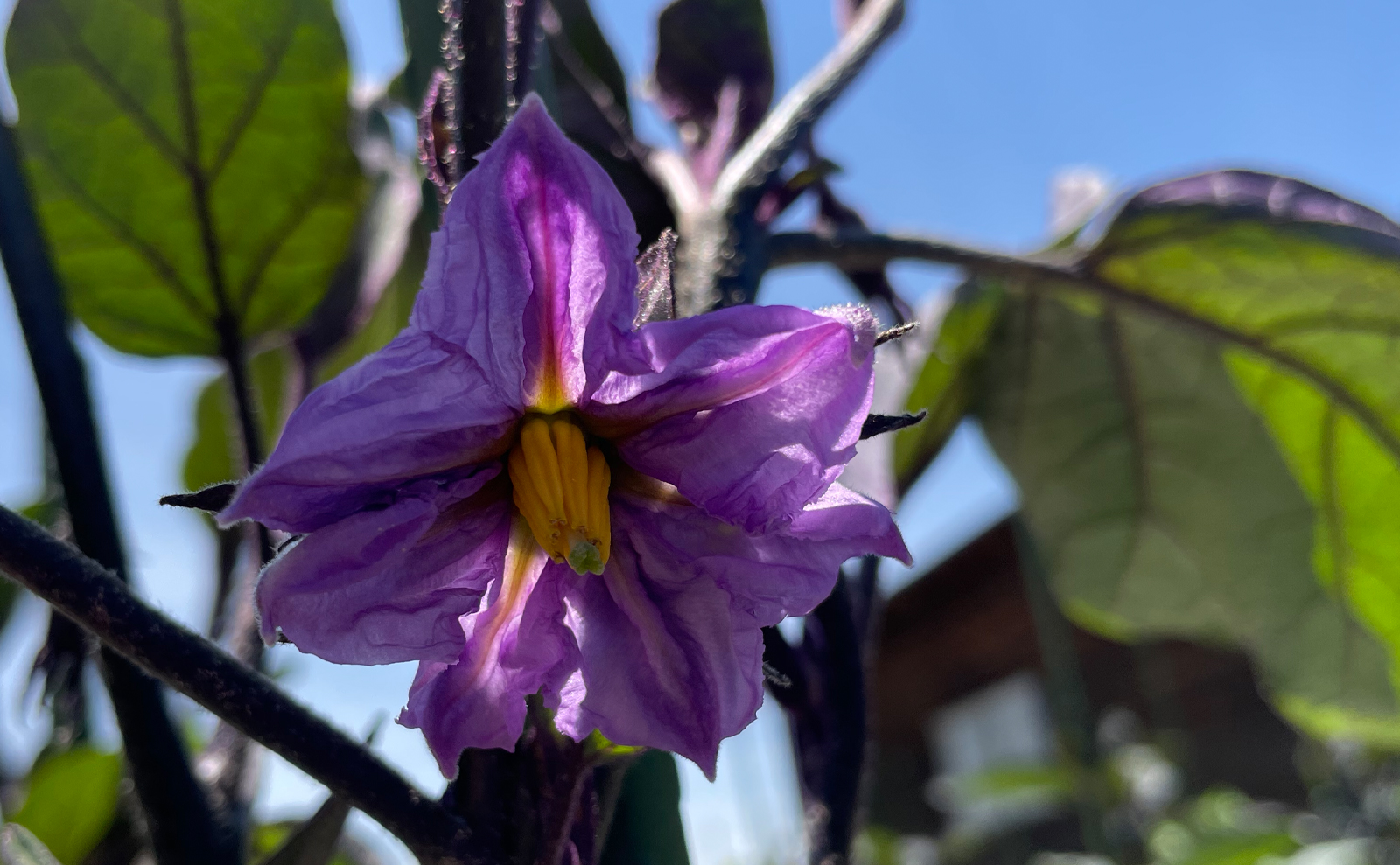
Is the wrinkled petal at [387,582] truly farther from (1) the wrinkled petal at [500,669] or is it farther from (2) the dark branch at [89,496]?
(2) the dark branch at [89,496]

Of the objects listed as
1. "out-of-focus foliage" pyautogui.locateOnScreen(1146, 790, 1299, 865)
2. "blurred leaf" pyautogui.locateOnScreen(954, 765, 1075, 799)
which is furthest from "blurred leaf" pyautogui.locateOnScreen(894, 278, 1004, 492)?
"blurred leaf" pyautogui.locateOnScreen(954, 765, 1075, 799)

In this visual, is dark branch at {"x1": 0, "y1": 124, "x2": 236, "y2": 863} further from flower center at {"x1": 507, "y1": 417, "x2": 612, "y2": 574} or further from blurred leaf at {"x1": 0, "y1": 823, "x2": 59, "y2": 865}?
flower center at {"x1": 507, "y1": 417, "x2": 612, "y2": 574}

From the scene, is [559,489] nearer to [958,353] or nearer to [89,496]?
[89,496]

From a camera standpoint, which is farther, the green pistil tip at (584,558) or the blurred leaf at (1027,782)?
the blurred leaf at (1027,782)


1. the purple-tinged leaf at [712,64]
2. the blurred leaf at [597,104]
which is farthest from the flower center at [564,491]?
the purple-tinged leaf at [712,64]

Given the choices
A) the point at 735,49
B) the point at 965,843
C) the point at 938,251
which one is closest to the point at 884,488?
the point at 938,251
